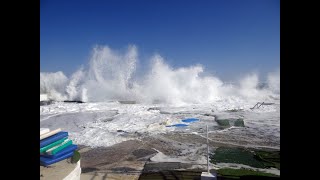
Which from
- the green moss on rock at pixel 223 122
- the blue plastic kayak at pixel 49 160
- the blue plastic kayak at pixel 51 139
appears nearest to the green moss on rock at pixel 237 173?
the blue plastic kayak at pixel 49 160

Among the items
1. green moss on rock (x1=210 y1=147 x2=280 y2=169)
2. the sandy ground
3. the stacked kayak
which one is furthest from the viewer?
green moss on rock (x1=210 y1=147 x2=280 y2=169)

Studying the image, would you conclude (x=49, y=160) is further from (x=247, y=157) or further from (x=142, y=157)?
(x=247, y=157)

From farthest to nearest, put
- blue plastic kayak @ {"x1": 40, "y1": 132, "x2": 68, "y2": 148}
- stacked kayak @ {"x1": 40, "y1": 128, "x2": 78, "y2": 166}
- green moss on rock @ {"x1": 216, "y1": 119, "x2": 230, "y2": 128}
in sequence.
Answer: green moss on rock @ {"x1": 216, "y1": 119, "x2": 230, "y2": 128} < blue plastic kayak @ {"x1": 40, "y1": 132, "x2": 68, "y2": 148} < stacked kayak @ {"x1": 40, "y1": 128, "x2": 78, "y2": 166}

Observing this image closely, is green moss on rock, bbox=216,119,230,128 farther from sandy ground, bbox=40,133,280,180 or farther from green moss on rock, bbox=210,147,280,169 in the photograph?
green moss on rock, bbox=210,147,280,169

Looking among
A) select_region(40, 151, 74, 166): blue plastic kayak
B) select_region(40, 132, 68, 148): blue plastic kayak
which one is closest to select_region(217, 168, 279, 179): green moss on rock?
select_region(40, 151, 74, 166): blue plastic kayak

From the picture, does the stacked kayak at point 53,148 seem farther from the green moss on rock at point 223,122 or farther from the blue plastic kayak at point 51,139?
the green moss on rock at point 223,122

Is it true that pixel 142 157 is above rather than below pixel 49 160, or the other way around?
below

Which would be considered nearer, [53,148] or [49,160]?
[49,160]

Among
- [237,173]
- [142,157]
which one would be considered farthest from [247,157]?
[142,157]
